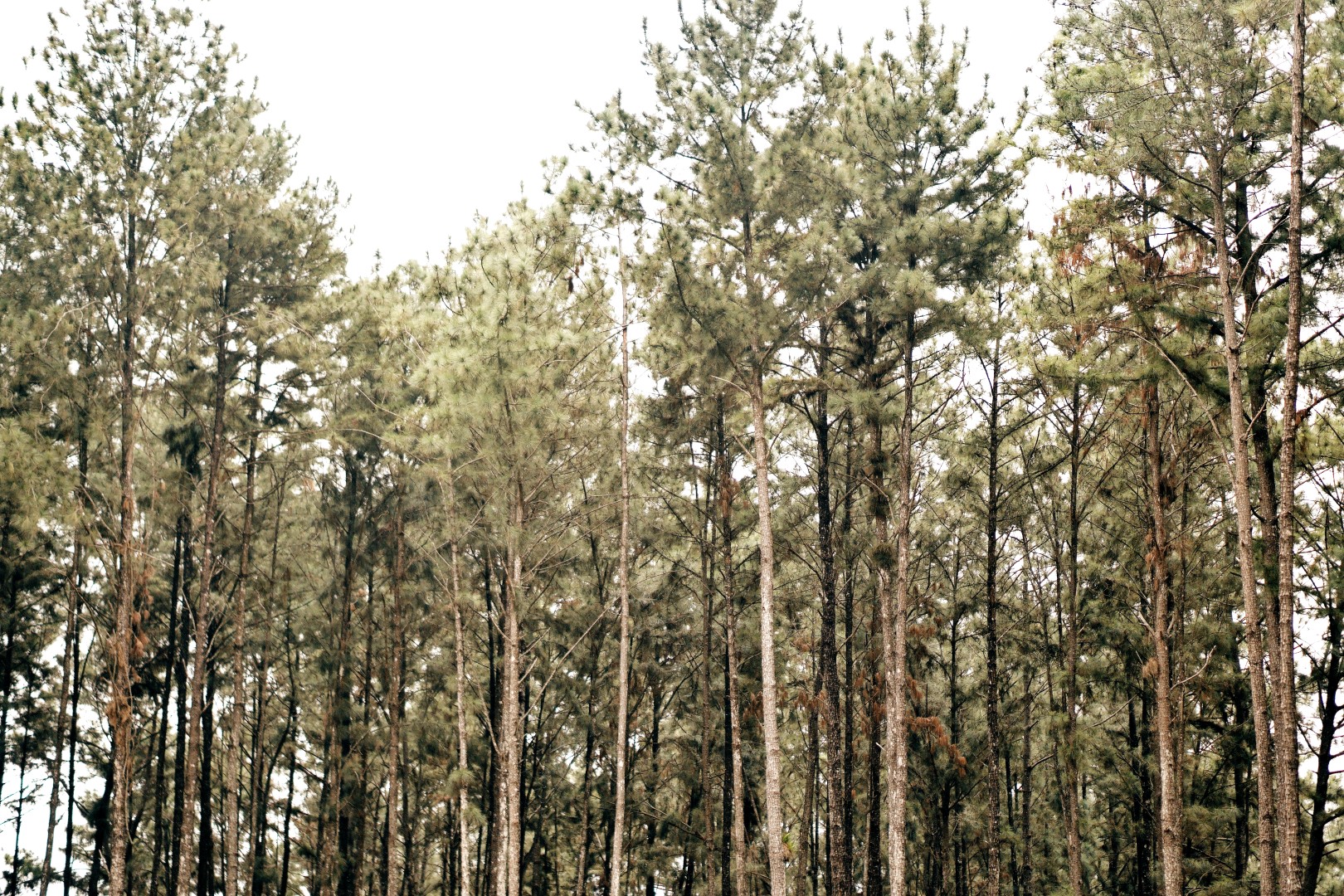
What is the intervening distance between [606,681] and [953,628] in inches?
271

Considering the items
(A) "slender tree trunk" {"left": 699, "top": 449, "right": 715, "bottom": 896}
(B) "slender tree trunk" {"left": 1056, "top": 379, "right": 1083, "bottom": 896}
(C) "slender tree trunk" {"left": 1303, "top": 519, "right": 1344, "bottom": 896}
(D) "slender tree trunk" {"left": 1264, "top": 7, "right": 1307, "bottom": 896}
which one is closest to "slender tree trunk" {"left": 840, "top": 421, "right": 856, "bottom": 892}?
(A) "slender tree trunk" {"left": 699, "top": 449, "right": 715, "bottom": 896}

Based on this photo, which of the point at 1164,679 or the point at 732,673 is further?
the point at 732,673

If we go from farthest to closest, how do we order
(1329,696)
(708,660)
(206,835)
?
(708,660)
(206,835)
(1329,696)

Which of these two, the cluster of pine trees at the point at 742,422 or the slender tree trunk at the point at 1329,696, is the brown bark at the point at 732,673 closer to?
the cluster of pine trees at the point at 742,422

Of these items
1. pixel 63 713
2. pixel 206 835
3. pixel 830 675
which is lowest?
pixel 206 835

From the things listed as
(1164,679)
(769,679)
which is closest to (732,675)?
(769,679)

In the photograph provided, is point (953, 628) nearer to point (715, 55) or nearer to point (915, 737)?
point (915, 737)

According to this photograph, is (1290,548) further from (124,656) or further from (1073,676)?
(124,656)

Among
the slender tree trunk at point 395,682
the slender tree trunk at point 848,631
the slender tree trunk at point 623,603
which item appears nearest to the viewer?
the slender tree trunk at point 623,603

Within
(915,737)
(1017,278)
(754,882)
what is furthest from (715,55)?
(754,882)

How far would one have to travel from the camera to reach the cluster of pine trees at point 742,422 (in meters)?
10.9

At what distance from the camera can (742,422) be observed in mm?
17484

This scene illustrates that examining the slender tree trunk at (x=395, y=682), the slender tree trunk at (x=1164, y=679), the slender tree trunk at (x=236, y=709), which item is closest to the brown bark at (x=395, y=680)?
the slender tree trunk at (x=395, y=682)

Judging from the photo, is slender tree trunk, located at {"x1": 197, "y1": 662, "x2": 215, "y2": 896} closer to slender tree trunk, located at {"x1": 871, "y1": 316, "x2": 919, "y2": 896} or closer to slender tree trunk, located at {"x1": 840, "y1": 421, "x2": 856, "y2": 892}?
slender tree trunk, located at {"x1": 840, "y1": 421, "x2": 856, "y2": 892}
